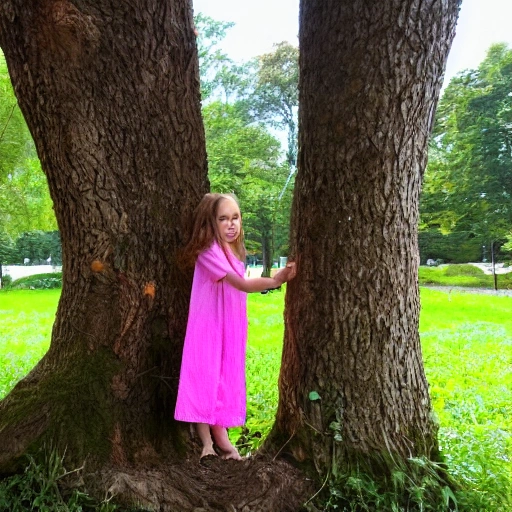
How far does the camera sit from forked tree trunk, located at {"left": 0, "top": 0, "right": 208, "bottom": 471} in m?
2.43

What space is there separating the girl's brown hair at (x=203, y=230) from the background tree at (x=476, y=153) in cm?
1584

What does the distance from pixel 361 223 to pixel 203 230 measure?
0.76m

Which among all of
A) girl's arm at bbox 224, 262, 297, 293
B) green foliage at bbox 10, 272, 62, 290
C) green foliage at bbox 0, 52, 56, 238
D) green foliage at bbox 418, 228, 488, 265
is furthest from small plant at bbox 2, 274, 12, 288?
girl's arm at bbox 224, 262, 297, 293

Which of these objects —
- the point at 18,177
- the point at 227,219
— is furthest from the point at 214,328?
the point at 18,177

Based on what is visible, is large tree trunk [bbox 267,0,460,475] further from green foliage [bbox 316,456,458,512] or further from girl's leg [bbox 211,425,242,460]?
girl's leg [bbox 211,425,242,460]

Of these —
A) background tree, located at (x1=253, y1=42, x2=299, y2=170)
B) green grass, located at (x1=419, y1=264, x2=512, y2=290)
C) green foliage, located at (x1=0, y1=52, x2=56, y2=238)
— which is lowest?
green grass, located at (x1=419, y1=264, x2=512, y2=290)

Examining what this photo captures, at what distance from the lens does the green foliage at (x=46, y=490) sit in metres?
2.16

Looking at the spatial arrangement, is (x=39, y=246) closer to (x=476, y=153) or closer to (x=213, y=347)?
(x=476, y=153)

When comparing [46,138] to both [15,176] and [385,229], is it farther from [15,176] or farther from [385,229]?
[15,176]

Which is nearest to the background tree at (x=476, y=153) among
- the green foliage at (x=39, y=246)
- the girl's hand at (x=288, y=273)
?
the girl's hand at (x=288, y=273)

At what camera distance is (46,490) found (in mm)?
2207

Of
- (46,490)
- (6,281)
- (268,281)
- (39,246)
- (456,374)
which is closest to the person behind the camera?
(46,490)

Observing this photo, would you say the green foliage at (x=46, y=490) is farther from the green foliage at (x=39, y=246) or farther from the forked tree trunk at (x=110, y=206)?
the green foliage at (x=39, y=246)

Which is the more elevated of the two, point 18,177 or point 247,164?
point 247,164
